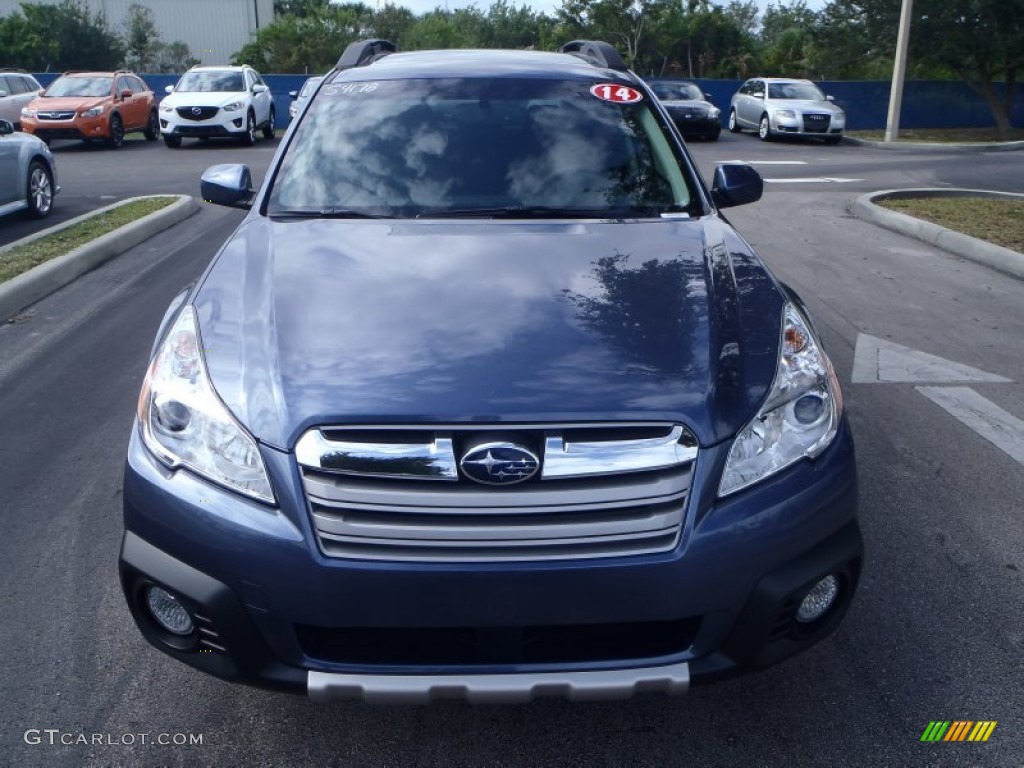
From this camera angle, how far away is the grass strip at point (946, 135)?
99.2 feet

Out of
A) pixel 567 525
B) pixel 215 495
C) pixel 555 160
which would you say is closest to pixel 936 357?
pixel 555 160

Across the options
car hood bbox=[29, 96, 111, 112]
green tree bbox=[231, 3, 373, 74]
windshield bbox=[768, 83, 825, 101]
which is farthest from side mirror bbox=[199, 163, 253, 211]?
green tree bbox=[231, 3, 373, 74]

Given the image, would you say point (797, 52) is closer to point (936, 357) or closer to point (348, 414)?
point (936, 357)

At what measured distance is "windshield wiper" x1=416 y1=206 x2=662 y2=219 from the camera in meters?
3.87

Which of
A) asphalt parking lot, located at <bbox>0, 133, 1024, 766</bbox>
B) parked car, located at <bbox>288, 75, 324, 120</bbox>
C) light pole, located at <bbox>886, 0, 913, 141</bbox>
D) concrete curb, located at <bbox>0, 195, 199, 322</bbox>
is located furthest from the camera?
light pole, located at <bbox>886, 0, 913, 141</bbox>

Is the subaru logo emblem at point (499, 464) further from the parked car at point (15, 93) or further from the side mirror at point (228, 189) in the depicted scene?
the parked car at point (15, 93)

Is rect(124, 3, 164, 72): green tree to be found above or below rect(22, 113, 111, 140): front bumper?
above

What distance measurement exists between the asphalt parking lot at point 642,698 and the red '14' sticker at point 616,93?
1.95 metres

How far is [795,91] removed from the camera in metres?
28.1

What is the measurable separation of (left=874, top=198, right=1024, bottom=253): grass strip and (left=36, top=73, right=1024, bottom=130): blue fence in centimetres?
2315

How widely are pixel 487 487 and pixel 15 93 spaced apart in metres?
27.0

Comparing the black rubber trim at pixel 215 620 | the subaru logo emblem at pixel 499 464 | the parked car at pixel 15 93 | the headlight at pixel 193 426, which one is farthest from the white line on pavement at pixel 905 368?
the parked car at pixel 15 93

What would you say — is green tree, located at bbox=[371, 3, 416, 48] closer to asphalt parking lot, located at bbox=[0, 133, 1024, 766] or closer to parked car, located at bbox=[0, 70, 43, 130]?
parked car, located at bbox=[0, 70, 43, 130]

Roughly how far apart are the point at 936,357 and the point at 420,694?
518 cm
